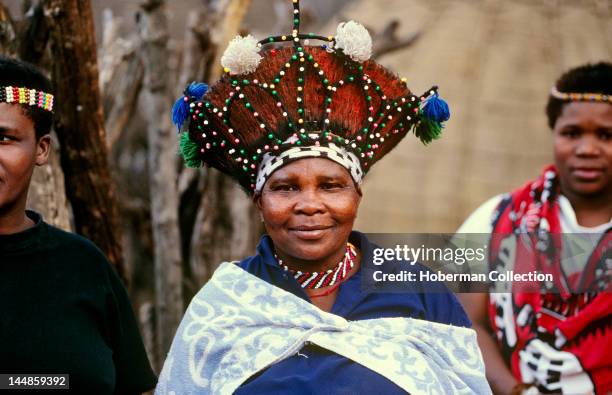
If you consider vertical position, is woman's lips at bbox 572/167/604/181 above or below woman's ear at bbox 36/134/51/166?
above

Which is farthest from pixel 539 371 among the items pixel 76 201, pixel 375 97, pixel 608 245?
pixel 76 201

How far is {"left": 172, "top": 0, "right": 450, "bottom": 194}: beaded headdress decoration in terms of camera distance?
2.89 metres

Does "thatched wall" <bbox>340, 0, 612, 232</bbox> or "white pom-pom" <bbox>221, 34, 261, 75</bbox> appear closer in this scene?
"white pom-pom" <bbox>221, 34, 261, 75</bbox>

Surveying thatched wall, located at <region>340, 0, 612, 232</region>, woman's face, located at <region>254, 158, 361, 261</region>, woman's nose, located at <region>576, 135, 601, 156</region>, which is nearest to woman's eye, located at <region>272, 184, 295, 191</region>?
woman's face, located at <region>254, 158, 361, 261</region>

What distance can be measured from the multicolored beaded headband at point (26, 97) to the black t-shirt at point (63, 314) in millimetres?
367

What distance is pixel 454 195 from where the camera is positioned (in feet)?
31.8

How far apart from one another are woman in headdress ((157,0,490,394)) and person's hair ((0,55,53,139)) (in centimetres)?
42

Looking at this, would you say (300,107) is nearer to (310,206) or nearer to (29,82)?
(310,206)

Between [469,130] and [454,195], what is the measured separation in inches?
29.0

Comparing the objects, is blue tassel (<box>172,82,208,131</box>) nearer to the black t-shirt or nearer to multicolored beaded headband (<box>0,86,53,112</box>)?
multicolored beaded headband (<box>0,86,53,112</box>)

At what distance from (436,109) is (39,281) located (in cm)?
137

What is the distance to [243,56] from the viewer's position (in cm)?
290

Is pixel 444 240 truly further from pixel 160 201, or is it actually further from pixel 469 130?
pixel 469 130

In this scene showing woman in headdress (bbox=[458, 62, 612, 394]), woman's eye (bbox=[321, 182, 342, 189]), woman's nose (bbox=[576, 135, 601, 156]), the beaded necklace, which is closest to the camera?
woman's eye (bbox=[321, 182, 342, 189])
